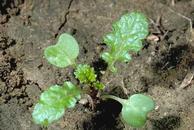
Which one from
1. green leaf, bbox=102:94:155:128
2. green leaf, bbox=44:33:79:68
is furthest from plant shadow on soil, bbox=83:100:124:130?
green leaf, bbox=44:33:79:68

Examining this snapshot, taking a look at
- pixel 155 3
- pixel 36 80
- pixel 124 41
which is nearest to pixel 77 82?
pixel 36 80

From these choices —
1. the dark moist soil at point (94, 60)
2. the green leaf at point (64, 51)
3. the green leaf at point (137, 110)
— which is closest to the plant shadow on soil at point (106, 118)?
the dark moist soil at point (94, 60)

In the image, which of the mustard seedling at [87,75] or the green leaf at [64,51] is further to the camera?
the green leaf at [64,51]

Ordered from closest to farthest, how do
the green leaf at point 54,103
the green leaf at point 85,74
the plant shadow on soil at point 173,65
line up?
the green leaf at point 54,103 → the green leaf at point 85,74 → the plant shadow on soil at point 173,65

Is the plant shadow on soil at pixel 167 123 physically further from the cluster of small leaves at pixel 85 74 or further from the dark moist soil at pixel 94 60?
the cluster of small leaves at pixel 85 74

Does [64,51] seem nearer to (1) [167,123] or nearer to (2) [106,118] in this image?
(2) [106,118]

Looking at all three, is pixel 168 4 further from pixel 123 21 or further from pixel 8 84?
pixel 8 84

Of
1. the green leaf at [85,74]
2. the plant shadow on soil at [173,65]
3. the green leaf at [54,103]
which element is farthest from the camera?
the plant shadow on soil at [173,65]
